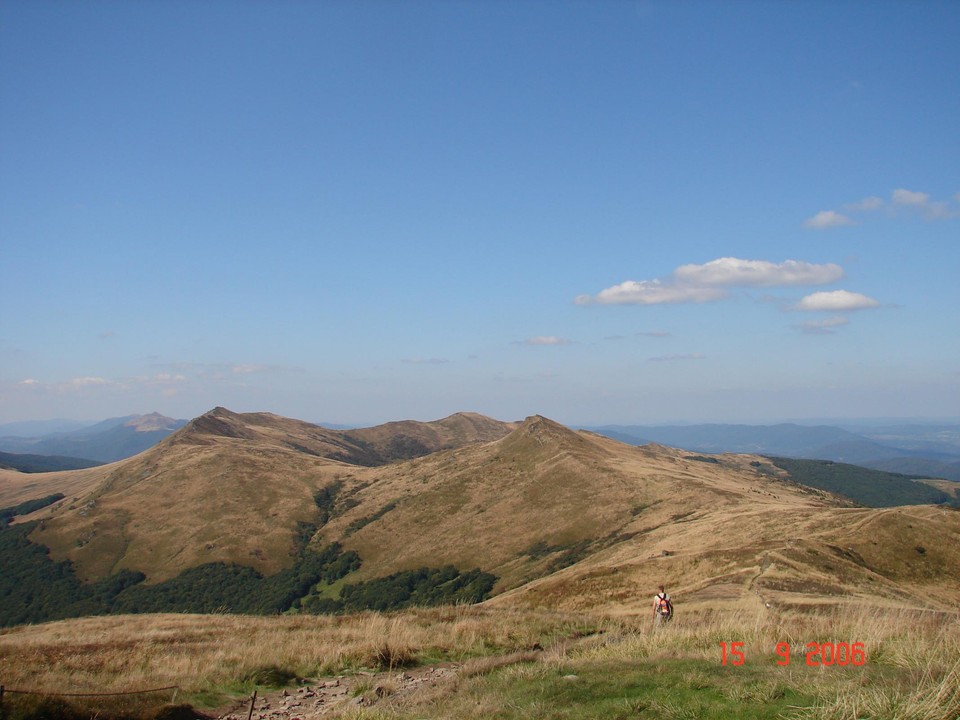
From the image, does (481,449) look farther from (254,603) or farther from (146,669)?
(146,669)

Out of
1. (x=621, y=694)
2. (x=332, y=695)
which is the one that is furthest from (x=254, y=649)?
(x=621, y=694)

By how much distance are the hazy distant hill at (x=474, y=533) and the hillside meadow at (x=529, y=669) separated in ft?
47.2

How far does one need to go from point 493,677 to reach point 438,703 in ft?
6.67

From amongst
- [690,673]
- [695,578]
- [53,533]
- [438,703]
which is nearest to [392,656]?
[438,703]

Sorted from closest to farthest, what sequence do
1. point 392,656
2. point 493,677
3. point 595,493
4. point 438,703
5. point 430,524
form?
point 438,703, point 493,677, point 392,656, point 595,493, point 430,524

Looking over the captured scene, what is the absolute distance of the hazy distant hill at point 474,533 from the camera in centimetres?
4184

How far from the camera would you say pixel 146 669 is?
1520 centimetres

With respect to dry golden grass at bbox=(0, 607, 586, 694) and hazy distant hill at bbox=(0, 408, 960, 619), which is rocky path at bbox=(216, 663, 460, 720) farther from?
hazy distant hill at bbox=(0, 408, 960, 619)

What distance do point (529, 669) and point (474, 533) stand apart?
9985 centimetres

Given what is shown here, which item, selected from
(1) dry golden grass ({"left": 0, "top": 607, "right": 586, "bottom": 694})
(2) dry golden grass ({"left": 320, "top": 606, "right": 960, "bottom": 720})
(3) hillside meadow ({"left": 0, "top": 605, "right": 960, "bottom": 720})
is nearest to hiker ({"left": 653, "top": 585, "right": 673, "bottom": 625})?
(3) hillside meadow ({"left": 0, "top": 605, "right": 960, "bottom": 720})

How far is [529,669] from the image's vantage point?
41.8ft

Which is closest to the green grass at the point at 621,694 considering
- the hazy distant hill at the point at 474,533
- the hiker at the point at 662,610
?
the hiker at the point at 662,610

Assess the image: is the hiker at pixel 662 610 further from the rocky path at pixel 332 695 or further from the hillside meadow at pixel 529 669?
the rocky path at pixel 332 695

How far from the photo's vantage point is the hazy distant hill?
41.8m
